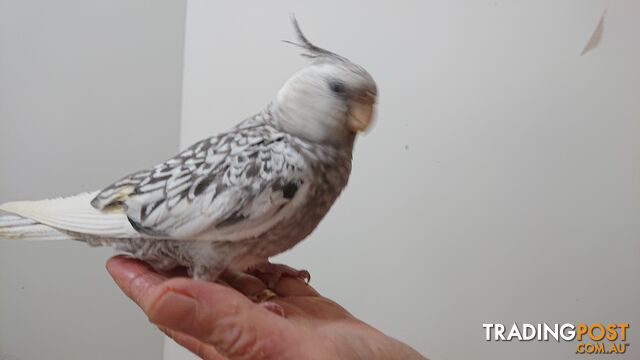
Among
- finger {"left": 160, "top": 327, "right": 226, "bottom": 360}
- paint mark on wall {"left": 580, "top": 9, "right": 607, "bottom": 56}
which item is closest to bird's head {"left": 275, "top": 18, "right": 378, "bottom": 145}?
finger {"left": 160, "top": 327, "right": 226, "bottom": 360}

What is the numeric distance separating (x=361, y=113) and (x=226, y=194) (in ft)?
0.66

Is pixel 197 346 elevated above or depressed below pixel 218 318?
below

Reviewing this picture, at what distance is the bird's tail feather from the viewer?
0.68 metres

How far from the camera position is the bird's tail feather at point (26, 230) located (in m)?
0.68

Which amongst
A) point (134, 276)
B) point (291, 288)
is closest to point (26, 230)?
point (134, 276)

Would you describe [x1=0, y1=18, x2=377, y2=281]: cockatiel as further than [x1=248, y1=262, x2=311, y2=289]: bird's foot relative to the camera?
Answer: No

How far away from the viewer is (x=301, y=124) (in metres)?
0.63

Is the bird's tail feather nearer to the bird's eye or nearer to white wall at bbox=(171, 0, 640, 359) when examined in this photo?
Answer: the bird's eye

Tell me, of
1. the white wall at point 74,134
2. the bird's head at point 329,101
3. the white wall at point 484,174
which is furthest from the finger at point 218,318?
the white wall at point 74,134

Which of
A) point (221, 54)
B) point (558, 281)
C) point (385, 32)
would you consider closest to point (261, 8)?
point (221, 54)

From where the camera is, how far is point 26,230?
0.69 meters

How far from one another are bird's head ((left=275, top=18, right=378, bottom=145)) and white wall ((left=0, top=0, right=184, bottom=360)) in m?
0.64

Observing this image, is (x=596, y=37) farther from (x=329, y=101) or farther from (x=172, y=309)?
(x=172, y=309)

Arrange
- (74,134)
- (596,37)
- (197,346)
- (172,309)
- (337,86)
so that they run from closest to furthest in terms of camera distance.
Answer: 1. (172,309)
2. (337,86)
3. (197,346)
4. (596,37)
5. (74,134)
